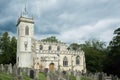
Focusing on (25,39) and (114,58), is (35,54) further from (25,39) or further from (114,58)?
(114,58)

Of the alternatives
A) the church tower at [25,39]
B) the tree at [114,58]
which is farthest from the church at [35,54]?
the tree at [114,58]

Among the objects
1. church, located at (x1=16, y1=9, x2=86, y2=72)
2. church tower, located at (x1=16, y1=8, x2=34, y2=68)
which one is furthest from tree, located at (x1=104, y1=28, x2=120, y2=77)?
church tower, located at (x1=16, y1=8, x2=34, y2=68)

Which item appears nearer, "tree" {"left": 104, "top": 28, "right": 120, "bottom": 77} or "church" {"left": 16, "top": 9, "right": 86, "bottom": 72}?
"tree" {"left": 104, "top": 28, "right": 120, "bottom": 77}

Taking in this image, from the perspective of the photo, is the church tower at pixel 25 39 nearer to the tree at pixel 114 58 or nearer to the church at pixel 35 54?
the church at pixel 35 54

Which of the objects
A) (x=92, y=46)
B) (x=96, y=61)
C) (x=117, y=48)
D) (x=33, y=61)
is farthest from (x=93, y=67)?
(x=117, y=48)

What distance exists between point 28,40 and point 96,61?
696 inches

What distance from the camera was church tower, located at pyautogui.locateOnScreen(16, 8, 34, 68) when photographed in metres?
49.7

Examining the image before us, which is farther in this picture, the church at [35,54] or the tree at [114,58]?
the church at [35,54]

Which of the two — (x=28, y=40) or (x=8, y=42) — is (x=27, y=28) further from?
(x=8, y=42)

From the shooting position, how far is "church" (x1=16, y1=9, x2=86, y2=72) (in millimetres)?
49875

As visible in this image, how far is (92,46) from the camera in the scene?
6956 cm

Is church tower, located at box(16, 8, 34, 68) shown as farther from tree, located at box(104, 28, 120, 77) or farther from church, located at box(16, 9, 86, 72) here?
tree, located at box(104, 28, 120, 77)

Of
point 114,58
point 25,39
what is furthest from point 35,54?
point 114,58

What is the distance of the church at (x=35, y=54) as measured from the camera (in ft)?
164
